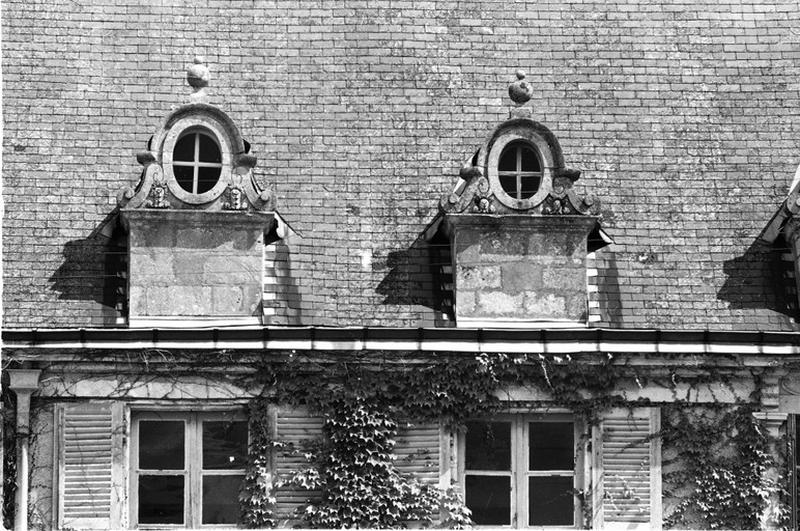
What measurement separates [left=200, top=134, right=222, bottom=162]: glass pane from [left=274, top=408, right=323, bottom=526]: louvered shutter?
9.51 feet

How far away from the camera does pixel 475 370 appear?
1873 cm

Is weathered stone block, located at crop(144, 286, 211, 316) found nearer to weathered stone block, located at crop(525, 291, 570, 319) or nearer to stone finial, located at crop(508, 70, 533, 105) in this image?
weathered stone block, located at crop(525, 291, 570, 319)

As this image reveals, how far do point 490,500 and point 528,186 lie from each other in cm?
343

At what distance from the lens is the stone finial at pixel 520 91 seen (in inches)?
775

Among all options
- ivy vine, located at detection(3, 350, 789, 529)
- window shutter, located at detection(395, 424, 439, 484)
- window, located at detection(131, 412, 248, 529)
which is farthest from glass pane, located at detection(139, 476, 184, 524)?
window shutter, located at detection(395, 424, 439, 484)

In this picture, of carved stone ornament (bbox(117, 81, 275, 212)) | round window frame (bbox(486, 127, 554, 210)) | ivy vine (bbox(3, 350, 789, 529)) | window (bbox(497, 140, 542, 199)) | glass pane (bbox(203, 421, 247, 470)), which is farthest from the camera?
window (bbox(497, 140, 542, 199))

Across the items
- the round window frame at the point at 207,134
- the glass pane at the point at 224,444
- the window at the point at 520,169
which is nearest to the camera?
the glass pane at the point at 224,444

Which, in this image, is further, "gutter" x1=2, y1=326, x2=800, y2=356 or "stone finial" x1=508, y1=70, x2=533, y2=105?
"stone finial" x1=508, y1=70, x2=533, y2=105

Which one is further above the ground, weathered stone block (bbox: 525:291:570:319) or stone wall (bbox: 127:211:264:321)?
stone wall (bbox: 127:211:264:321)

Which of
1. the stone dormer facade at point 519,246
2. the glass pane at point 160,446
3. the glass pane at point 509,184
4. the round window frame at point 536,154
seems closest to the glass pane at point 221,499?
the glass pane at point 160,446

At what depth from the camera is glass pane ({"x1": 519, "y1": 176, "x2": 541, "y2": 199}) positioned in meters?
19.7

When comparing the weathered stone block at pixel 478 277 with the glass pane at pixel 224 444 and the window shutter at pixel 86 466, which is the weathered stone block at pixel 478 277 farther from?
the window shutter at pixel 86 466

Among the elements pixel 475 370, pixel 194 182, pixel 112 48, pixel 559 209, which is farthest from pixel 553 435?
pixel 112 48

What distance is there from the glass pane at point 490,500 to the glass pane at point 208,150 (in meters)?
4.39
